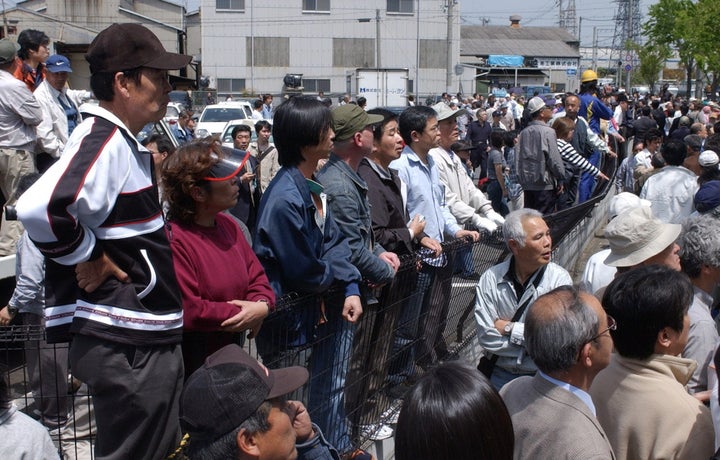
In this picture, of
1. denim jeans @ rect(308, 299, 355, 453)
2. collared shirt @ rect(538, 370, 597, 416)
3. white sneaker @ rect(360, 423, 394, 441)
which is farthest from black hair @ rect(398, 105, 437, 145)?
collared shirt @ rect(538, 370, 597, 416)

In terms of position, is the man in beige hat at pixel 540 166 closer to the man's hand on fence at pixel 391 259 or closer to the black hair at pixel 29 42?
the man's hand on fence at pixel 391 259

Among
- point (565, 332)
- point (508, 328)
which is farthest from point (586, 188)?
point (565, 332)

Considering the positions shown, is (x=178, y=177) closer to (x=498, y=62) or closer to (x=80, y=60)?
(x=80, y=60)

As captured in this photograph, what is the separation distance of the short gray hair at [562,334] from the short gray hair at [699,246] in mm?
1495

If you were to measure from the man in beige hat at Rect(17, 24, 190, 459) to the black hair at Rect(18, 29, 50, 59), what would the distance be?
4782 mm

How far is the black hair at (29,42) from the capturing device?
7.56 meters

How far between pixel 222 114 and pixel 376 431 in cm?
2361

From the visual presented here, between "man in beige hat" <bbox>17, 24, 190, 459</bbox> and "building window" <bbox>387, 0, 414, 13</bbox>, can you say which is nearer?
"man in beige hat" <bbox>17, 24, 190, 459</bbox>

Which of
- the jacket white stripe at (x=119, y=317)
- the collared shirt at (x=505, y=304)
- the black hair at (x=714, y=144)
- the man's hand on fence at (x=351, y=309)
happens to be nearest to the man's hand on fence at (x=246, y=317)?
the jacket white stripe at (x=119, y=317)

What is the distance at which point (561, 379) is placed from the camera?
3.18m

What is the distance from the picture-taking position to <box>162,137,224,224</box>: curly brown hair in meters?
3.69

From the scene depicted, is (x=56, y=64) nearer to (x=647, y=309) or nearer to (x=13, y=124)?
(x=13, y=124)

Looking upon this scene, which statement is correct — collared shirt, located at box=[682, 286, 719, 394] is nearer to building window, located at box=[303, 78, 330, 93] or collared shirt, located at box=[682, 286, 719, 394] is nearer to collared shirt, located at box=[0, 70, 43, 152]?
collared shirt, located at box=[0, 70, 43, 152]

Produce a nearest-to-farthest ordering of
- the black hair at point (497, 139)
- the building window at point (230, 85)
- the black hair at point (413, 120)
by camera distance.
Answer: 1. the black hair at point (413, 120)
2. the black hair at point (497, 139)
3. the building window at point (230, 85)
